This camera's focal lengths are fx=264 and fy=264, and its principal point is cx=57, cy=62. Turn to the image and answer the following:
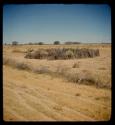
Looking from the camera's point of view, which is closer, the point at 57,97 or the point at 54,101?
the point at 54,101

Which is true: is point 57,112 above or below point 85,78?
below

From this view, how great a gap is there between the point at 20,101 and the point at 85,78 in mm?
2342

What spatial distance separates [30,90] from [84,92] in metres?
1.33

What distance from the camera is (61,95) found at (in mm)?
6148

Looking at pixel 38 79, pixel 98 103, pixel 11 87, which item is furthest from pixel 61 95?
pixel 38 79

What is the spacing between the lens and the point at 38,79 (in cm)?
812

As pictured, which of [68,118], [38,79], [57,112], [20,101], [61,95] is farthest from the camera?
[38,79]

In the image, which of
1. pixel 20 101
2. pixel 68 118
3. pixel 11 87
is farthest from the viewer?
pixel 11 87

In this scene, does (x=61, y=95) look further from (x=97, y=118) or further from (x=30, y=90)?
(x=97, y=118)

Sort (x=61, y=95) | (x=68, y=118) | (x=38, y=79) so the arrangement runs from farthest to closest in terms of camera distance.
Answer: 1. (x=38, y=79)
2. (x=61, y=95)
3. (x=68, y=118)

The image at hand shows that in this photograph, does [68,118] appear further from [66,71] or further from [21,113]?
[66,71]
